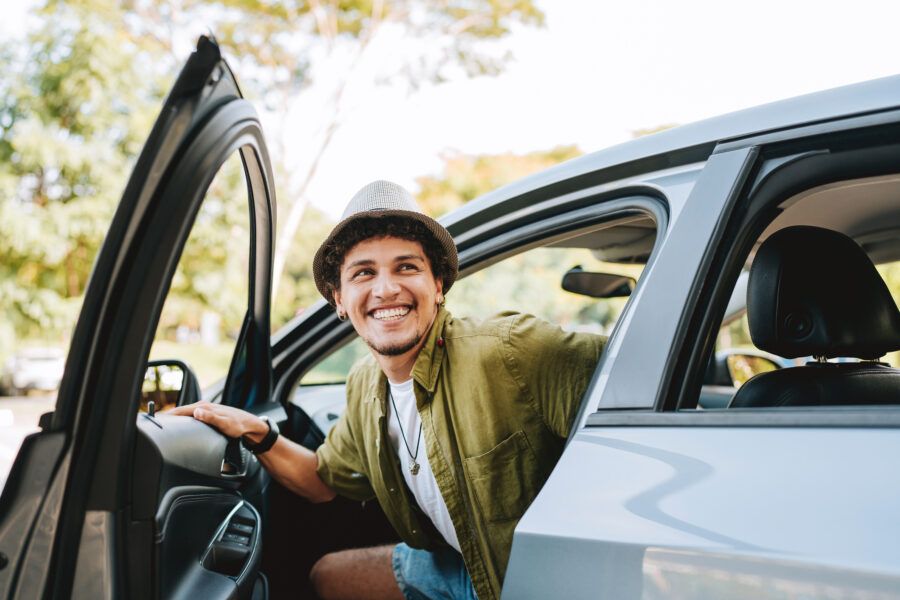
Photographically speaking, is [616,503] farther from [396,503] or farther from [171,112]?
[396,503]

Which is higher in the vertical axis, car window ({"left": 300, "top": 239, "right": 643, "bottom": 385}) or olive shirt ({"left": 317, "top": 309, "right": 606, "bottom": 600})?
car window ({"left": 300, "top": 239, "right": 643, "bottom": 385})

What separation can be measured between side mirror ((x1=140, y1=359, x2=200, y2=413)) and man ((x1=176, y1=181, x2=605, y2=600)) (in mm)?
143

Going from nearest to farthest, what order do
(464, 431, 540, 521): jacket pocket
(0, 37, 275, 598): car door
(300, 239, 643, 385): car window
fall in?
(0, 37, 275, 598): car door < (464, 431, 540, 521): jacket pocket < (300, 239, 643, 385): car window

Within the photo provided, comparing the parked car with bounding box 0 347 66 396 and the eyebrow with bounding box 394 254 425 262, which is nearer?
the eyebrow with bounding box 394 254 425 262

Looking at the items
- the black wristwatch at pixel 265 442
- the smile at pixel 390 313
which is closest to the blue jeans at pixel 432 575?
the black wristwatch at pixel 265 442

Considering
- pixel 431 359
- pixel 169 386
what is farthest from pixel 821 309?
pixel 169 386

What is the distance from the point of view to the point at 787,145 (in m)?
1.34

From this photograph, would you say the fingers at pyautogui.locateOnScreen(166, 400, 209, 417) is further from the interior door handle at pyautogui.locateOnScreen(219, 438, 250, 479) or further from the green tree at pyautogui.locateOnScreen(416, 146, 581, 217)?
the green tree at pyautogui.locateOnScreen(416, 146, 581, 217)

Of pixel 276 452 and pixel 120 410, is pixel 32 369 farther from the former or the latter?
pixel 120 410

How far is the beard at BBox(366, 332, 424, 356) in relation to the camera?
1.98 metres

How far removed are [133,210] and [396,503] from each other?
1.21 metres

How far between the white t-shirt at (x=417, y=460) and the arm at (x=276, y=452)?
0.89ft

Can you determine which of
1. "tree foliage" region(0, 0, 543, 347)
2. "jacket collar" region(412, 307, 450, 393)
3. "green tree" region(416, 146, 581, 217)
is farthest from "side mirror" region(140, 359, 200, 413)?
"green tree" region(416, 146, 581, 217)

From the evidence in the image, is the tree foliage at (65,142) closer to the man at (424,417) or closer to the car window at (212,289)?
the car window at (212,289)
